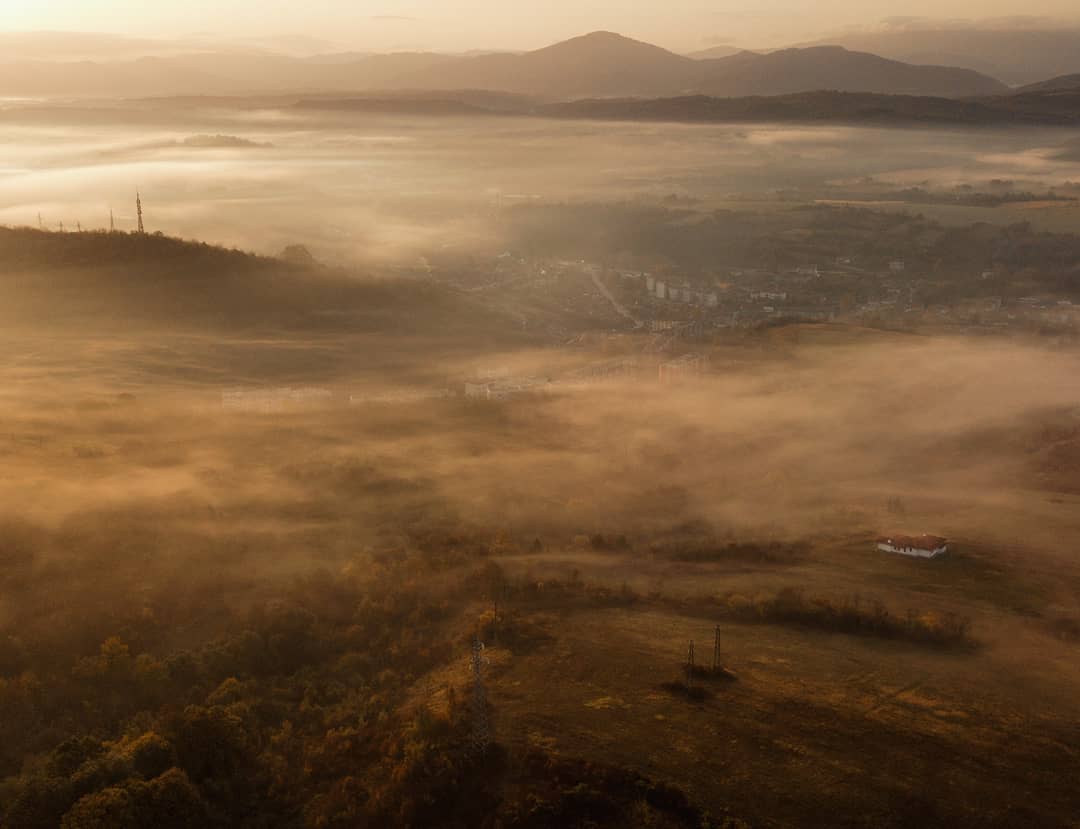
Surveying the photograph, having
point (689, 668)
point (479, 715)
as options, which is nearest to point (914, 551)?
point (689, 668)

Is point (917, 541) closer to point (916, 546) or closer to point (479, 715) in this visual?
point (916, 546)

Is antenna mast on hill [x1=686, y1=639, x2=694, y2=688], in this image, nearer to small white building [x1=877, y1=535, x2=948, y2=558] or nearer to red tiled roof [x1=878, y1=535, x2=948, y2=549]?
small white building [x1=877, y1=535, x2=948, y2=558]

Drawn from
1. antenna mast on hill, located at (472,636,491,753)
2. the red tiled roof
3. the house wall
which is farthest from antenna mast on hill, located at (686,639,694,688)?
the red tiled roof

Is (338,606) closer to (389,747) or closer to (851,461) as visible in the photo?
(389,747)

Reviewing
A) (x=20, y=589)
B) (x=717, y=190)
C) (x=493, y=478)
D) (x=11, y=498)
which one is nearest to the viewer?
(x=20, y=589)

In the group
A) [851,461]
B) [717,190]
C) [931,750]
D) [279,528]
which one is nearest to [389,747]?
[931,750]

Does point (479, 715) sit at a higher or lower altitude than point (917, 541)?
higher

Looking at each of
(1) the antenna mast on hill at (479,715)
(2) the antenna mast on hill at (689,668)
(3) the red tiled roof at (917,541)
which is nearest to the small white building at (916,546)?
(3) the red tiled roof at (917,541)
